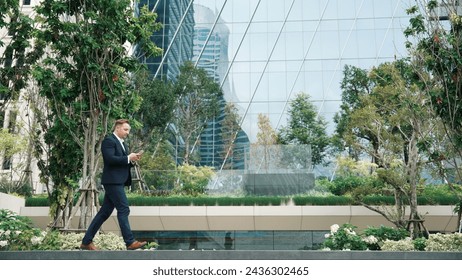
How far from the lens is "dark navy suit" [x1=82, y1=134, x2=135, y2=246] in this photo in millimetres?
7121

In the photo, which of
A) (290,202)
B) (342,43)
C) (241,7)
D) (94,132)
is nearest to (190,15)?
(241,7)

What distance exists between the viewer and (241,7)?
38688 millimetres

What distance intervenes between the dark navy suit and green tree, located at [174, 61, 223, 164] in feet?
70.3

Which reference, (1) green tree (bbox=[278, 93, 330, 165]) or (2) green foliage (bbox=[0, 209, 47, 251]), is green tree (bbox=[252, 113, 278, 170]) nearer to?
(1) green tree (bbox=[278, 93, 330, 165])

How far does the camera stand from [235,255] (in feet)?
21.1

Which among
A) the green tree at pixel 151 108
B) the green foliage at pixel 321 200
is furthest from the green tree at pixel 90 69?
the green tree at pixel 151 108

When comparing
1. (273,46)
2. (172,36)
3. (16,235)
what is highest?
(172,36)

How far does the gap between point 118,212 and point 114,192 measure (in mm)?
314

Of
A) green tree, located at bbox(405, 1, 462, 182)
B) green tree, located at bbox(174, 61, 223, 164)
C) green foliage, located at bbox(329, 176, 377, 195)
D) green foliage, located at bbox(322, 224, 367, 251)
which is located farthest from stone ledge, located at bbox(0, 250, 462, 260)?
green tree, located at bbox(174, 61, 223, 164)

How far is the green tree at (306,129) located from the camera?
100 feet

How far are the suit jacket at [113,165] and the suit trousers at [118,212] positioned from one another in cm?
9

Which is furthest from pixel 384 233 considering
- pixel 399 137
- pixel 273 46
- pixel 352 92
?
pixel 273 46

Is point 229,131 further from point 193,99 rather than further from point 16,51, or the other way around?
point 16,51
